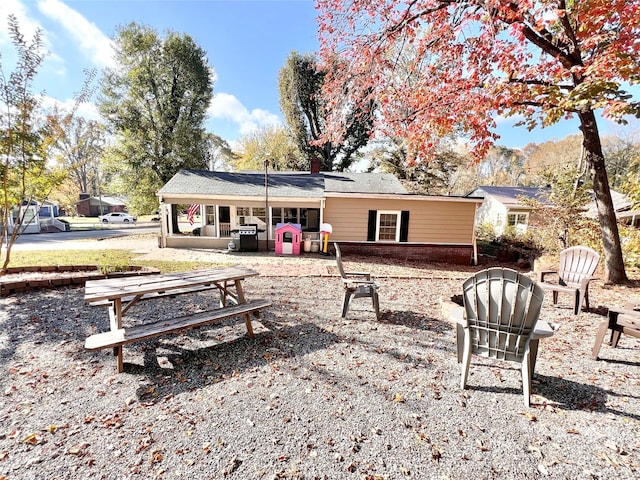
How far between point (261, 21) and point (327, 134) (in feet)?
19.8

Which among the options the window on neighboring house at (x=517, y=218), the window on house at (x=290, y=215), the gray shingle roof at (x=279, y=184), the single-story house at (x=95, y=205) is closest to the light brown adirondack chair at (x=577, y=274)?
the gray shingle roof at (x=279, y=184)

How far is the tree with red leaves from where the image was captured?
15.1 feet

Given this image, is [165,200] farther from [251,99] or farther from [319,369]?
[251,99]

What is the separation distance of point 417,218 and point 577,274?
262 inches

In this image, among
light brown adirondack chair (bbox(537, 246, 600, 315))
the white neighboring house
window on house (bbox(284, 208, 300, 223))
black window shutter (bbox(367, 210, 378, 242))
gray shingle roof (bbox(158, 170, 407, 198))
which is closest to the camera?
light brown adirondack chair (bbox(537, 246, 600, 315))

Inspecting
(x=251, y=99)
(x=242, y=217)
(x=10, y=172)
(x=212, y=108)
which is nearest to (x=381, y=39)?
(x=10, y=172)

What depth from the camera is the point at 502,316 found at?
2.53 metres

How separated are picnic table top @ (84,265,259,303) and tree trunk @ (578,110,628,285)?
25.7 ft

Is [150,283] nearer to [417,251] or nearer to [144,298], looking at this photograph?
[144,298]

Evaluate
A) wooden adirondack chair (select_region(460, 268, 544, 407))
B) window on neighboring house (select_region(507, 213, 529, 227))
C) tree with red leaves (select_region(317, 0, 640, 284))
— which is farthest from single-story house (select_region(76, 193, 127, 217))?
wooden adirondack chair (select_region(460, 268, 544, 407))

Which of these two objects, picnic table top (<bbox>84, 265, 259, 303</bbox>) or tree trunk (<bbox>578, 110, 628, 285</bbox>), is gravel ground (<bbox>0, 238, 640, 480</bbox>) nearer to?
picnic table top (<bbox>84, 265, 259, 303</bbox>)

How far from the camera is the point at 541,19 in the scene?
5.10 m

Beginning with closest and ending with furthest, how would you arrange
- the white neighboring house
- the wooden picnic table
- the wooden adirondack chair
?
1. the wooden adirondack chair
2. the wooden picnic table
3. the white neighboring house

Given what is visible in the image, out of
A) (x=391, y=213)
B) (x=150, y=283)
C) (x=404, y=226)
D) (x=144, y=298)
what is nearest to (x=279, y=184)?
(x=391, y=213)
